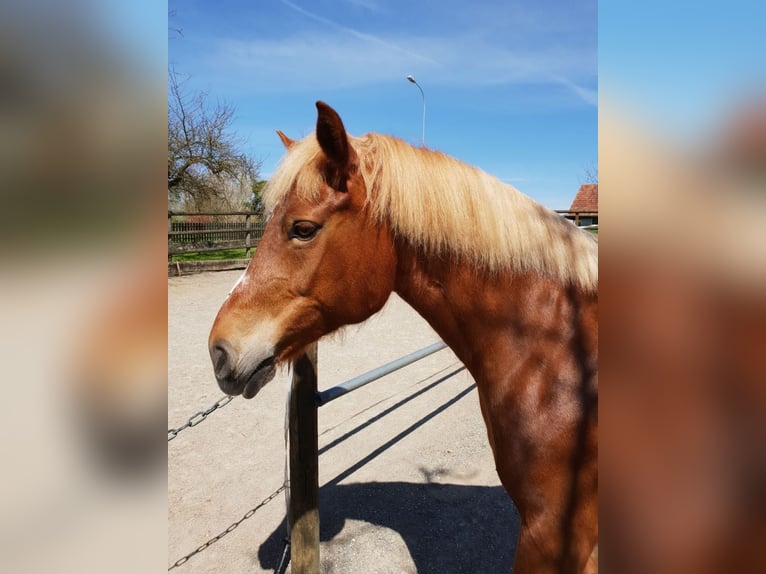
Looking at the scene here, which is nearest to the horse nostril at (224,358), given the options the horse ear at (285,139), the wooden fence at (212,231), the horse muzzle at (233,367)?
the horse muzzle at (233,367)

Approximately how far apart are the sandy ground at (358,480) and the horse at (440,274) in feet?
1.91

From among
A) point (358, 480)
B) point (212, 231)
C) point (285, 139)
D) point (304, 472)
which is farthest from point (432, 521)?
point (212, 231)

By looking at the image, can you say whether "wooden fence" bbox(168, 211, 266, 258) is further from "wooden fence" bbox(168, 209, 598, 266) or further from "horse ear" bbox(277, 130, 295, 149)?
"horse ear" bbox(277, 130, 295, 149)

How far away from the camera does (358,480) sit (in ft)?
11.7

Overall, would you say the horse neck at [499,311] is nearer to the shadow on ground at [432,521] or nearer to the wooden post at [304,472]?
the wooden post at [304,472]

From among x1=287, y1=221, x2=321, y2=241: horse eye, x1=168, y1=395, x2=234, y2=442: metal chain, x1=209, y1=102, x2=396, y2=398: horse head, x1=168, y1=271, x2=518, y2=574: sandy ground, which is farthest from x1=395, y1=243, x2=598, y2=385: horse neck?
x1=168, y1=395, x2=234, y2=442: metal chain

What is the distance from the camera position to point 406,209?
1.64 meters

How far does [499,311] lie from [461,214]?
0.39m

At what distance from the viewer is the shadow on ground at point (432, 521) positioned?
273 cm

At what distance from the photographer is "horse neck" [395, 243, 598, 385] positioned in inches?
62.1

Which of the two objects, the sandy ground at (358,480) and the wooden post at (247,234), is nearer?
the sandy ground at (358,480)

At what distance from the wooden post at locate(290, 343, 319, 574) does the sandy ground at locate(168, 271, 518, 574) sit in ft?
1.02

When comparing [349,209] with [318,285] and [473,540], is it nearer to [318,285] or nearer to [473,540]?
[318,285]

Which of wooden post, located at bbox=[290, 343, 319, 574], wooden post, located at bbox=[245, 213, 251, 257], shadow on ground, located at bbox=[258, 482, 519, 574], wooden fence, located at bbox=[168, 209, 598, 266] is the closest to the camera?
wooden post, located at bbox=[290, 343, 319, 574]
